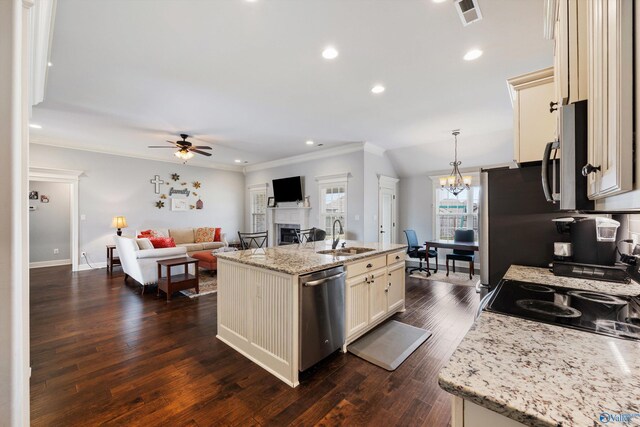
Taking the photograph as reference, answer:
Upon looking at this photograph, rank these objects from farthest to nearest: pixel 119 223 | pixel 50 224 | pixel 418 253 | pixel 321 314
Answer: pixel 50 224
pixel 119 223
pixel 418 253
pixel 321 314

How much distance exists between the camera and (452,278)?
5312 mm

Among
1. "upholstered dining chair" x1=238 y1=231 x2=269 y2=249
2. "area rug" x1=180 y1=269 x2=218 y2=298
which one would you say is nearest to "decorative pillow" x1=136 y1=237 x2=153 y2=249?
"area rug" x1=180 y1=269 x2=218 y2=298

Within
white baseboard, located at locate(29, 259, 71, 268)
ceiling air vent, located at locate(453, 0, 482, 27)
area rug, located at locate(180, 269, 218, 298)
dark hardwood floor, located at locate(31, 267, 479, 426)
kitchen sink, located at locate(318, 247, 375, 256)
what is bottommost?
dark hardwood floor, located at locate(31, 267, 479, 426)

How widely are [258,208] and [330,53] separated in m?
6.50

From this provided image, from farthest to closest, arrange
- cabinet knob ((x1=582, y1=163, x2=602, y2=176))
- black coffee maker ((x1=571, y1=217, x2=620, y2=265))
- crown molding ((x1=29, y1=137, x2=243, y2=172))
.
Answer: crown molding ((x1=29, y1=137, x2=243, y2=172)), black coffee maker ((x1=571, y1=217, x2=620, y2=265)), cabinet knob ((x1=582, y1=163, x2=602, y2=176))

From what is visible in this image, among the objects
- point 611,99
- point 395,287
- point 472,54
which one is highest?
point 472,54

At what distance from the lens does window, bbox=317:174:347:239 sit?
623cm

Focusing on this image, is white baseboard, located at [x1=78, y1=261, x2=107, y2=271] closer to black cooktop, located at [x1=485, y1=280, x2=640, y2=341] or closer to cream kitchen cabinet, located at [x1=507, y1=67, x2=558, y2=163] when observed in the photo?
black cooktop, located at [x1=485, y1=280, x2=640, y2=341]

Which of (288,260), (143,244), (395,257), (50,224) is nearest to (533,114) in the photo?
(395,257)

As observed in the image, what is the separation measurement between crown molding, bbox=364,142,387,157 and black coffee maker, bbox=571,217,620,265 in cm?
441

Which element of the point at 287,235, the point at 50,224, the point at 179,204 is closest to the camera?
the point at 50,224

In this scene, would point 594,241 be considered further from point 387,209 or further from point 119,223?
point 119,223

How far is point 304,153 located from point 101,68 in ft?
14.8

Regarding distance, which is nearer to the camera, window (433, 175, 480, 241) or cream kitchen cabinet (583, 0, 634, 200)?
cream kitchen cabinet (583, 0, 634, 200)
